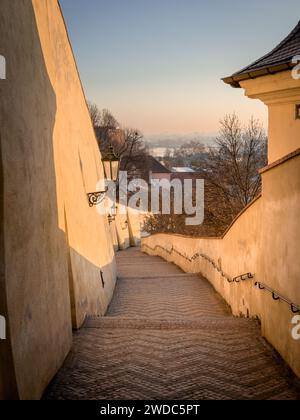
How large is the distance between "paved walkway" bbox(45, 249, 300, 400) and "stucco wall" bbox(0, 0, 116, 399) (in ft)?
1.20

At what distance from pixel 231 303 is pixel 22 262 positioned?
757 cm

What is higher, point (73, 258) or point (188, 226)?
point (73, 258)

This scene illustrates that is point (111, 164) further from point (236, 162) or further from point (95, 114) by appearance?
point (95, 114)

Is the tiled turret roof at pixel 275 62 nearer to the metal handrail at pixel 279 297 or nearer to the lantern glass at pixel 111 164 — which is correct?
the lantern glass at pixel 111 164

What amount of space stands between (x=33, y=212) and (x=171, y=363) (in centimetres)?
264

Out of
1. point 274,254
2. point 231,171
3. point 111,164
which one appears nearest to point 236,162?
point 231,171

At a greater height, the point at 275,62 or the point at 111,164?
the point at 275,62

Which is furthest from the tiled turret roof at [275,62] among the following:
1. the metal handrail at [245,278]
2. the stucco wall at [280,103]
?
the metal handrail at [245,278]

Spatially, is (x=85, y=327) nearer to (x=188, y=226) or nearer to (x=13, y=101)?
(x=13, y=101)

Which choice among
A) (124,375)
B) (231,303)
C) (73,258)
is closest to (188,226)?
(231,303)

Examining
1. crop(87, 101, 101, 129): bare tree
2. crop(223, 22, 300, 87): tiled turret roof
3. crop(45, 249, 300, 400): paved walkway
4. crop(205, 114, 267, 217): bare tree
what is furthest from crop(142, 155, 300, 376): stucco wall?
crop(87, 101, 101, 129): bare tree

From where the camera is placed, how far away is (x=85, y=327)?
7844 millimetres

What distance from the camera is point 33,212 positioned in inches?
193

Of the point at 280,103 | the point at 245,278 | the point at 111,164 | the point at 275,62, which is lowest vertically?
the point at 245,278
